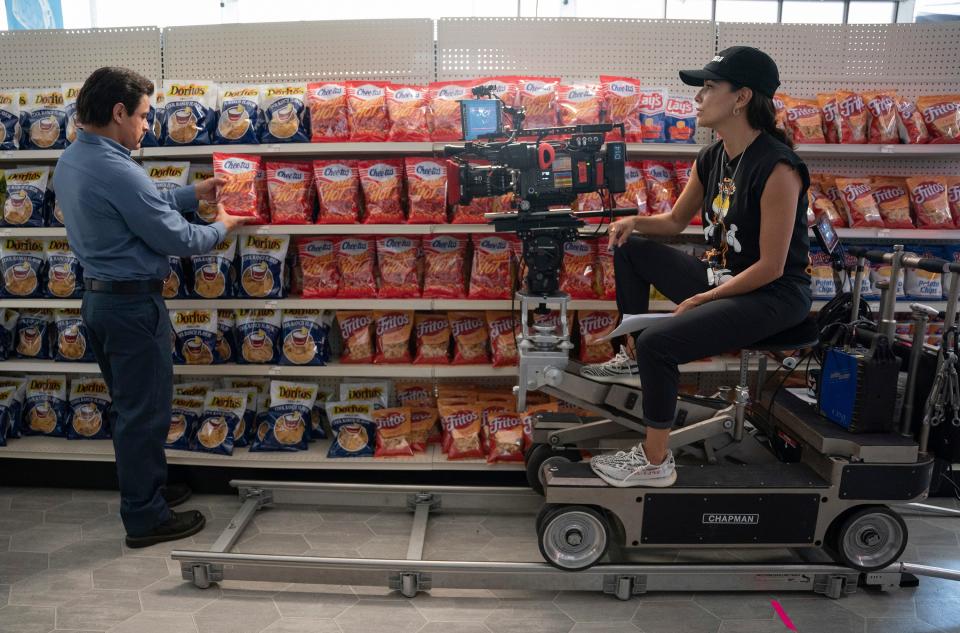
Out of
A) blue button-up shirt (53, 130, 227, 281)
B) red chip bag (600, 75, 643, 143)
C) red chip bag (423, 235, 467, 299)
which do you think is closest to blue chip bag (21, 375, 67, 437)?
blue button-up shirt (53, 130, 227, 281)

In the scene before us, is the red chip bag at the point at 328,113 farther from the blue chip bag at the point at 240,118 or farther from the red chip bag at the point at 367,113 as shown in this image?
the blue chip bag at the point at 240,118

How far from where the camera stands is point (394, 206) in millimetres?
3123

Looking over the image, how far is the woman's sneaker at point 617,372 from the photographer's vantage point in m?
2.68

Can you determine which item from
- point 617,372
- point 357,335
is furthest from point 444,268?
point 617,372

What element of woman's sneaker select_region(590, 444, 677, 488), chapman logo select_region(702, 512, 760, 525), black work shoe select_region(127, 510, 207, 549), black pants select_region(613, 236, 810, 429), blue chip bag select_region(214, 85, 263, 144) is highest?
blue chip bag select_region(214, 85, 263, 144)

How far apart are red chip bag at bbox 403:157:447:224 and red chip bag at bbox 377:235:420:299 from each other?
0.62ft

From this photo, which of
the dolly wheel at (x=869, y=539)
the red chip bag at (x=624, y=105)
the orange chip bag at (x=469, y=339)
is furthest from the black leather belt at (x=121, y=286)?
the dolly wheel at (x=869, y=539)

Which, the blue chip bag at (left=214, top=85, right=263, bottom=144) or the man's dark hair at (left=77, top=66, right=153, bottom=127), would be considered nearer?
the man's dark hair at (left=77, top=66, right=153, bottom=127)

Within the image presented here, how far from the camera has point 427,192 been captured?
10.1 ft

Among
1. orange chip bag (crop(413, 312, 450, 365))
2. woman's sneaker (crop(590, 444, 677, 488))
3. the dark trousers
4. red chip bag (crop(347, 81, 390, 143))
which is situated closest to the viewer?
woman's sneaker (crop(590, 444, 677, 488))

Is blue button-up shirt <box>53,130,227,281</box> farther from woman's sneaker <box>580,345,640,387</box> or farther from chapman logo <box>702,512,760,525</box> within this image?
chapman logo <box>702,512,760,525</box>

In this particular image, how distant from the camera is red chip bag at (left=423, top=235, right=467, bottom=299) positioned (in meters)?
3.19

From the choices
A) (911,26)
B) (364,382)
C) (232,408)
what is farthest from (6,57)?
(911,26)

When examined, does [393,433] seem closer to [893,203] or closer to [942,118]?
[893,203]
